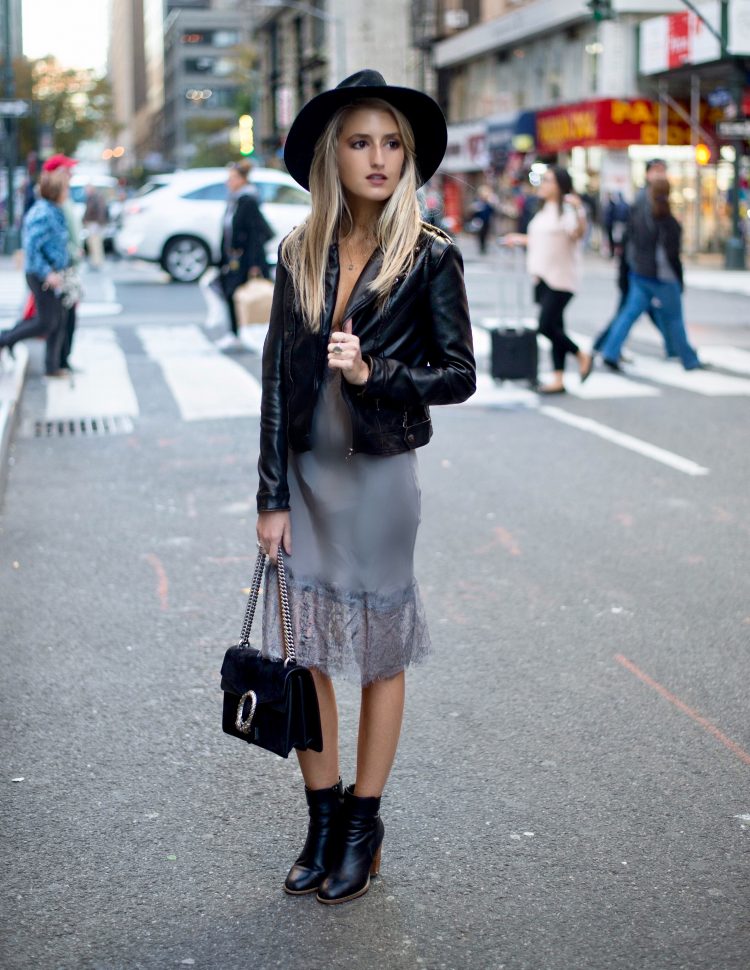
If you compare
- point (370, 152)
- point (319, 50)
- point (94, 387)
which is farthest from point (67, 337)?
point (319, 50)

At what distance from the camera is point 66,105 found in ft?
254

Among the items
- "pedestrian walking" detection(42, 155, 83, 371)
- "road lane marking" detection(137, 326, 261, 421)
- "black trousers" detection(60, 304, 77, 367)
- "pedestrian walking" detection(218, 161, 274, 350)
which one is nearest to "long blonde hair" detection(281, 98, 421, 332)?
"road lane marking" detection(137, 326, 261, 421)

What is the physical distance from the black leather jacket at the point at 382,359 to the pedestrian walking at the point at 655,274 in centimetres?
1002

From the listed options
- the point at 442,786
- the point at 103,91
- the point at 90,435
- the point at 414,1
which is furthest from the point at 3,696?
the point at 103,91

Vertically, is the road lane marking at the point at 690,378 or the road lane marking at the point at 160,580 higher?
the road lane marking at the point at 690,378

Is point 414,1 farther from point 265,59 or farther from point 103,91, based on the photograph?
point 265,59

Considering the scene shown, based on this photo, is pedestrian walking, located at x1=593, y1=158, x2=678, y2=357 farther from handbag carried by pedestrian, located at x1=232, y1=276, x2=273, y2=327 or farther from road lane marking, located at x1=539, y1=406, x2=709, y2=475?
handbag carried by pedestrian, located at x1=232, y1=276, x2=273, y2=327

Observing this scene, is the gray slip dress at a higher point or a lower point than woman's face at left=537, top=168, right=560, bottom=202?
lower

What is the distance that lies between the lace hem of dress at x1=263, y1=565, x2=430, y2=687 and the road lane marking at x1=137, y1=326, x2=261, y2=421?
7543mm

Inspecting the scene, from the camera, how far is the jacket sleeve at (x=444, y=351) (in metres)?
3.18

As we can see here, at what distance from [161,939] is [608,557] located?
3959 millimetres

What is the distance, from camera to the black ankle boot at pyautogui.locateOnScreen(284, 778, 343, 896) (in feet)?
11.1

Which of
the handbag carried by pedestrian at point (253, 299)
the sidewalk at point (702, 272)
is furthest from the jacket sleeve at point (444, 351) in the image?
the sidewalk at point (702, 272)

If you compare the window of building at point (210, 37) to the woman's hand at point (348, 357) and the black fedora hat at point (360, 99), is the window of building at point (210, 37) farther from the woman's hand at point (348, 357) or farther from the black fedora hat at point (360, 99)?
the woman's hand at point (348, 357)
